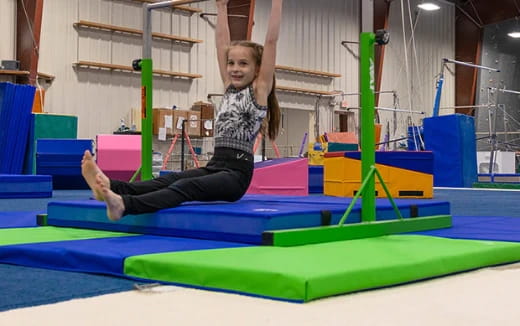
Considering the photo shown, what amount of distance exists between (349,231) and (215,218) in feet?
1.90

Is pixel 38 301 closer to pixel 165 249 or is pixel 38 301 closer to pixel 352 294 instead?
pixel 165 249

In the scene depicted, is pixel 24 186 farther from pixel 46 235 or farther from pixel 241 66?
pixel 241 66

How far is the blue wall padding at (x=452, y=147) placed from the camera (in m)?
9.82

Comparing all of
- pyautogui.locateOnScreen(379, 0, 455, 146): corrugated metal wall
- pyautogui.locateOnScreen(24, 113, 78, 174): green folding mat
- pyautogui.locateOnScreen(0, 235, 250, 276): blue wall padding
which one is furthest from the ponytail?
pyautogui.locateOnScreen(379, 0, 455, 146): corrugated metal wall

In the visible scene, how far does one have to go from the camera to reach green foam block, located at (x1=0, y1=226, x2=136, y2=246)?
9.27 ft

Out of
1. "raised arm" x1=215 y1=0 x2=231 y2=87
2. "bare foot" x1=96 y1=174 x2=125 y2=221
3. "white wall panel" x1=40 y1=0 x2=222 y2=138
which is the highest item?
"white wall panel" x1=40 y1=0 x2=222 y2=138

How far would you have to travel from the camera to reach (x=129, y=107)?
12.2 m

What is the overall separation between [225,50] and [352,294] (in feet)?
6.18

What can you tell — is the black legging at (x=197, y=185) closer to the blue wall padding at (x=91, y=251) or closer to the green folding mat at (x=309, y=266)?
the blue wall padding at (x=91, y=251)

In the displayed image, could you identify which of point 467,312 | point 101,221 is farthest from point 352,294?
point 101,221

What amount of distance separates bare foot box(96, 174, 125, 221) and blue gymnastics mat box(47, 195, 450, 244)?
0.28m

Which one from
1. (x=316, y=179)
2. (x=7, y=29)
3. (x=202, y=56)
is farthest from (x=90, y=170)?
(x=202, y=56)

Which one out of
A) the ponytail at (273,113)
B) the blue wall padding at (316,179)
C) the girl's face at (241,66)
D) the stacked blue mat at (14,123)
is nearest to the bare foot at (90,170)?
the girl's face at (241,66)

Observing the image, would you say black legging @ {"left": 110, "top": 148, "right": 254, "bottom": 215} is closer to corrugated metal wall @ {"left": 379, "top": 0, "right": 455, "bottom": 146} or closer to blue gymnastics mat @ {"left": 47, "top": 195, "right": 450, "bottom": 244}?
blue gymnastics mat @ {"left": 47, "top": 195, "right": 450, "bottom": 244}
